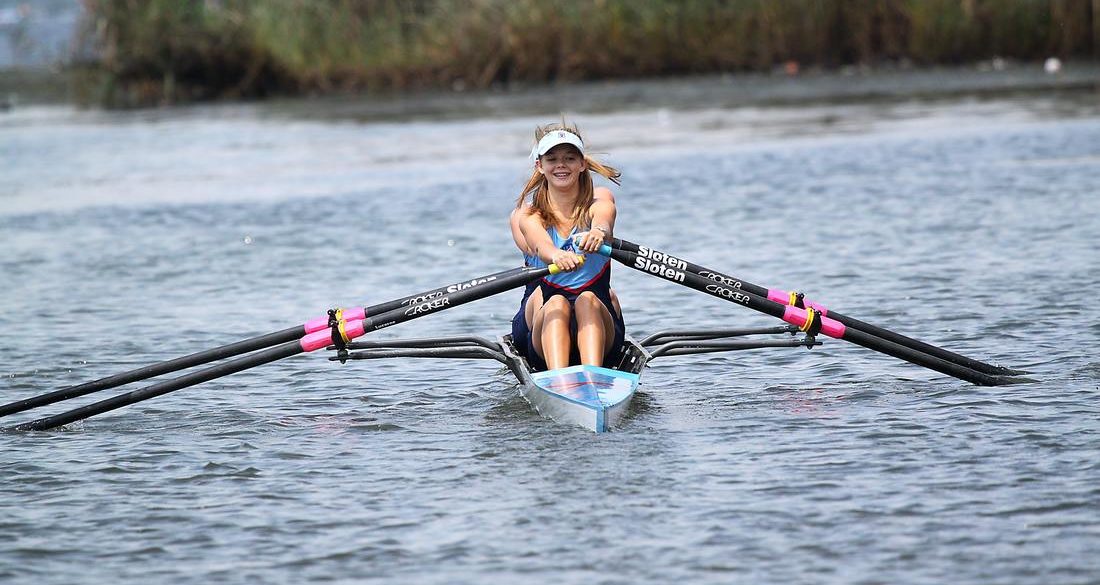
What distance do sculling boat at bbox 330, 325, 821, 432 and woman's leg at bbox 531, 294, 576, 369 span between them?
4.2 inches

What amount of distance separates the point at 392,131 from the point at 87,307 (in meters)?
15.9

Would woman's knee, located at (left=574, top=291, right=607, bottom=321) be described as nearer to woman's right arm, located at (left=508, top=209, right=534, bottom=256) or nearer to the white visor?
woman's right arm, located at (left=508, top=209, right=534, bottom=256)

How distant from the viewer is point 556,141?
888cm

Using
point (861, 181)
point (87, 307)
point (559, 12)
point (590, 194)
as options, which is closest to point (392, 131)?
point (559, 12)

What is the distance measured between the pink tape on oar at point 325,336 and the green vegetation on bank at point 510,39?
2531cm

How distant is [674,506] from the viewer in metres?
6.84

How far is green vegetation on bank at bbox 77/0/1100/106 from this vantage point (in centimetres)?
3269

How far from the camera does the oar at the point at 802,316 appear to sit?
28.7ft

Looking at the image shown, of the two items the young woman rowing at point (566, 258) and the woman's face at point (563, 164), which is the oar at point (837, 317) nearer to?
the young woman rowing at point (566, 258)

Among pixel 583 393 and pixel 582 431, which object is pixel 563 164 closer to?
pixel 583 393

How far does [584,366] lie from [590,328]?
0.34 m

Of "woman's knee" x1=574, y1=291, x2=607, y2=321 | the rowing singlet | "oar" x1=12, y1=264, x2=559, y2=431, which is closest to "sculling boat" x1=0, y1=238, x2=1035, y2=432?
"oar" x1=12, y1=264, x2=559, y2=431

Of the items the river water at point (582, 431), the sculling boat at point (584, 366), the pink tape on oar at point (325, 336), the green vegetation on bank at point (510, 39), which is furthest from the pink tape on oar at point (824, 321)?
the green vegetation on bank at point (510, 39)

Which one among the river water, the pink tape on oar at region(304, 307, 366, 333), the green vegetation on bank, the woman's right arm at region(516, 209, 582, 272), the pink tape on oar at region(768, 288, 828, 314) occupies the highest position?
the green vegetation on bank
